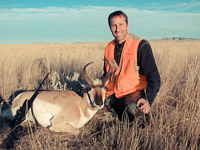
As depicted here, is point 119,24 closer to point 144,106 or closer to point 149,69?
point 149,69

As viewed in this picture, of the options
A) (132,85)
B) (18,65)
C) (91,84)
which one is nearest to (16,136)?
(91,84)

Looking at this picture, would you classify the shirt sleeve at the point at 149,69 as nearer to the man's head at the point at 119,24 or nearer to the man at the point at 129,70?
the man at the point at 129,70

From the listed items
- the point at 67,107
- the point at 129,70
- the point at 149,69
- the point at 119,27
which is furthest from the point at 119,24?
the point at 67,107

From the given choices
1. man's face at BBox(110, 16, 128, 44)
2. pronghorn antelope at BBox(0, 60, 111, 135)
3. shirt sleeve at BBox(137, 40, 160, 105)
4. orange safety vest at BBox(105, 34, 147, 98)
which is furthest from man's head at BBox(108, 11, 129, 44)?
pronghorn antelope at BBox(0, 60, 111, 135)

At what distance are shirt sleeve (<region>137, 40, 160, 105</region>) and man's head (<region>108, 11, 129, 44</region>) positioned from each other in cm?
49

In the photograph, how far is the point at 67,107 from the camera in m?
3.95

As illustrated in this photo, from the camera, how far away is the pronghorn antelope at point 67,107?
3861 mm

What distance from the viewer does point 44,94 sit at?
163 inches

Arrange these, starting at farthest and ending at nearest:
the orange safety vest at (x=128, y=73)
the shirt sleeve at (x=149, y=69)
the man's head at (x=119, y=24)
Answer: the man's head at (x=119, y=24), the orange safety vest at (x=128, y=73), the shirt sleeve at (x=149, y=69)

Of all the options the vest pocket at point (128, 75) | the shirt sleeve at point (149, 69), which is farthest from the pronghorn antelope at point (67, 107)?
the shirt sleeve at point (149, 69)

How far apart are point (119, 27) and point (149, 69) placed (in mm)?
1141

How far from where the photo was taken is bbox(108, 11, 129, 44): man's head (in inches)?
166

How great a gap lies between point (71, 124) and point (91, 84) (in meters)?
0.94

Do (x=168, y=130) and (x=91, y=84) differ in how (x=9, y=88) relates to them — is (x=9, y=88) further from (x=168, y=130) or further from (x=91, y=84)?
(x=168, y=130)
